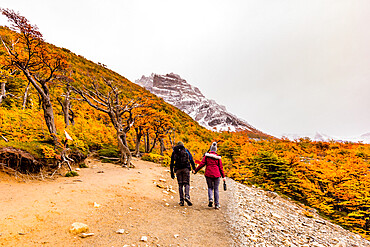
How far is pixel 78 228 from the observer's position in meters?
3.02

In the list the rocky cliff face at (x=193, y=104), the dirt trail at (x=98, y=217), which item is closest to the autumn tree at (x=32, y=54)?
the dirt trail at (x=98, y=217)

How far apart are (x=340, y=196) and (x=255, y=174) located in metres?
5.13

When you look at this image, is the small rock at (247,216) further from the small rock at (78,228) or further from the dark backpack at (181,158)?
the small rock at (78,228)

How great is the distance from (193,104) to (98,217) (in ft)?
360

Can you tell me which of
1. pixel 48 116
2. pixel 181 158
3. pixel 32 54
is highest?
pixel 32 54

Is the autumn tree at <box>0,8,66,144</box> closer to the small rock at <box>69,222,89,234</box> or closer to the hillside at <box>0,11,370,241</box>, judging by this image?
the hillside at <box>0,11,370,241</box>

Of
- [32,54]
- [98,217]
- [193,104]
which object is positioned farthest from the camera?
[193,104]

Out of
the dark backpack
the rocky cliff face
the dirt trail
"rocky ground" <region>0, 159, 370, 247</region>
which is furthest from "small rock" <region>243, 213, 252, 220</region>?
the rocky cliff face

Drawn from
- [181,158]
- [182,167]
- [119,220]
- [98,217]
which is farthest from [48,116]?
[182,167]

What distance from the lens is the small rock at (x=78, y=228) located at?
9.78ft

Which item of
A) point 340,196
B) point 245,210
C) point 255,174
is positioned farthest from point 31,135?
point 340,196

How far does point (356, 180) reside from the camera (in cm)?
977

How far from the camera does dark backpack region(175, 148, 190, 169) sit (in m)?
5.67

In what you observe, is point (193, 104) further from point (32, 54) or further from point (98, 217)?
point (98, 217)
